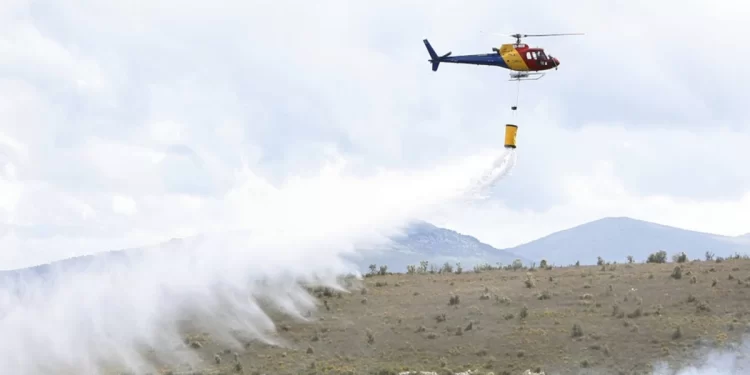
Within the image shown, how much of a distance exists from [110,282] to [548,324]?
24.7 meters

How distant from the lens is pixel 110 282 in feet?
204

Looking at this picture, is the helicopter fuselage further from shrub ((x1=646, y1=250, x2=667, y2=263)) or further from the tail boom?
shrub ((x1=646, y1=250, x2=667, y2=263))

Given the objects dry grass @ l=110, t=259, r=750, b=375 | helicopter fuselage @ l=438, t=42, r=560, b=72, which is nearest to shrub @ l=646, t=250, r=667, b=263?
dry grass @ l=110, t=259, r=750, b=375

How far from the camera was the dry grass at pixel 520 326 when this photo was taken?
54969 millimetres

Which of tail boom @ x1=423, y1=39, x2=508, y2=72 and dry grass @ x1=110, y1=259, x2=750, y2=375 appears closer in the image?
dry grass @ x1=110, y1=259, x2=750, y2=375

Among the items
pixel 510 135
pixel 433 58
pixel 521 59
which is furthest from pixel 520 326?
pixel 433 58

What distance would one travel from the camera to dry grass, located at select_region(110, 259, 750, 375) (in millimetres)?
54969

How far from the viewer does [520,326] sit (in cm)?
5962

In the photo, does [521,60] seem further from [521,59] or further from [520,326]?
[520,326]

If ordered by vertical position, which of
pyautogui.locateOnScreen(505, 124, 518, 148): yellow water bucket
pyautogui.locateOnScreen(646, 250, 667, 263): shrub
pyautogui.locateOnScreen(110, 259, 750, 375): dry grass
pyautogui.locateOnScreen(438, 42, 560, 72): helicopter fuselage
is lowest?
pyautogui.locateOnScreen(110, 259, 750, 375): dry grass

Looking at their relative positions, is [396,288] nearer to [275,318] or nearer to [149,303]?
[275,318]

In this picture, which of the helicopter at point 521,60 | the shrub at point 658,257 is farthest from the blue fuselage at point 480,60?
the shrub at point 658,257

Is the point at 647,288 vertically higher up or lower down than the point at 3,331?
higher up

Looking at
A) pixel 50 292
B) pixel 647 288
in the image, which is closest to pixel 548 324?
pixel 647 288
